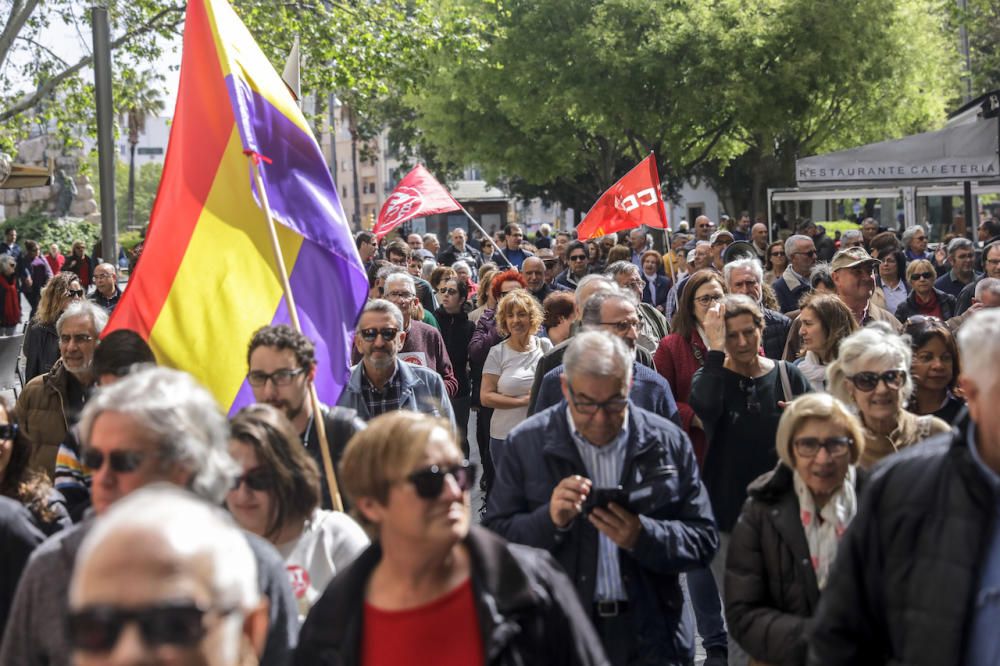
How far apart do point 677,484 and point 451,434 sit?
60.2 inches

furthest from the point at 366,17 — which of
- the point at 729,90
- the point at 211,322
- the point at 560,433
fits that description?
the point at 560,433

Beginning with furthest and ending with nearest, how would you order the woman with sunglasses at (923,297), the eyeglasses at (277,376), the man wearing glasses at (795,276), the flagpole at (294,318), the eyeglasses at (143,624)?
1. the man wearing glasses at (795,276)
2. the woman with sunglasses at (923,297)
3. the eyeglasses at (277,376)
4. the flagpole at (294,318)
5. the eyeglasses at (143,624)

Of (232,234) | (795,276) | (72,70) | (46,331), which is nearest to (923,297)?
(795,276)

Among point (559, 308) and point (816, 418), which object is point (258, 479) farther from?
point (559, 308)

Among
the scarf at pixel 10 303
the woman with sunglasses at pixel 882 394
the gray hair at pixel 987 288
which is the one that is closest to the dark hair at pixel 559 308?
the gray hair at pixel 987 288

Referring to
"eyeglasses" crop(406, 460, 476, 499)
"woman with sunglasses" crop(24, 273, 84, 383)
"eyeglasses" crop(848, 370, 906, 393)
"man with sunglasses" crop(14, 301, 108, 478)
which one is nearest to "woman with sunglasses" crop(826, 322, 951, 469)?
"eyeglasses" crop(848, 370, 906, 393)

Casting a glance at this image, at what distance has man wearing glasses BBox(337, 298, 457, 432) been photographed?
22.5 ft

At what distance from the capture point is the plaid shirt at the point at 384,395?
22.5 feet

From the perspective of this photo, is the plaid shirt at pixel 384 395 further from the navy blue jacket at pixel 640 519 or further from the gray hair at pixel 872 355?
the gray hair at pixel 872 355

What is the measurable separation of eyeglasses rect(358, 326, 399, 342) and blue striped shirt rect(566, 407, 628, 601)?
217 centimetres

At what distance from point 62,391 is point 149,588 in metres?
4.77

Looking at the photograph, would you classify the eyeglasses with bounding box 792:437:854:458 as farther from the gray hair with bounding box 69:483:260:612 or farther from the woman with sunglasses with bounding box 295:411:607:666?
the gray hair with bounding box 69:483:260:612

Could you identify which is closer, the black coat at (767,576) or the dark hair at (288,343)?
the black coat at (767,576)

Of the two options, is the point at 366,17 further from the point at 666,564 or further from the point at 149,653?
the point at 149,653
